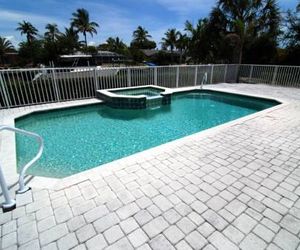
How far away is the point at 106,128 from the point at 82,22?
1202 inches

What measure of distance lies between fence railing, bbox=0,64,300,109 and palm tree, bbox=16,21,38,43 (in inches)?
1388

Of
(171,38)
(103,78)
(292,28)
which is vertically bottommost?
(103,78)

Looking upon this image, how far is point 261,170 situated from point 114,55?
1140 inches

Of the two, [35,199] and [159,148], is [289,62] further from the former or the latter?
[35,199]

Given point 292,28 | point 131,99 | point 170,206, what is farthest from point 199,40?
point 170,206

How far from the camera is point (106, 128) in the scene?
495 centimetres

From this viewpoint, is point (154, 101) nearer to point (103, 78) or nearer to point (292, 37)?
point (103, 78)

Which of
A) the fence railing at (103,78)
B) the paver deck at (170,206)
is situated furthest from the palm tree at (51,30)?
the paver deck at (170,206)

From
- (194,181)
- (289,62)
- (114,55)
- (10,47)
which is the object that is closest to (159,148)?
(194,181)

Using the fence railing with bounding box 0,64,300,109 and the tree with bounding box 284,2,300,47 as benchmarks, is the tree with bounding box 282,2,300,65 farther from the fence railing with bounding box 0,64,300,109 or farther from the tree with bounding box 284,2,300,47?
the fence railing with bounding box 0,64,300,109

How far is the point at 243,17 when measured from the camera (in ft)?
38.1

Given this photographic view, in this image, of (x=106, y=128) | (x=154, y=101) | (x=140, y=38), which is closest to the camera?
(x=106, y=128)

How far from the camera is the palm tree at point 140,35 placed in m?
38.7

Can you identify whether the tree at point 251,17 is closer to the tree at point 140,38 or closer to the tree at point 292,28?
the tree at point 292,28
